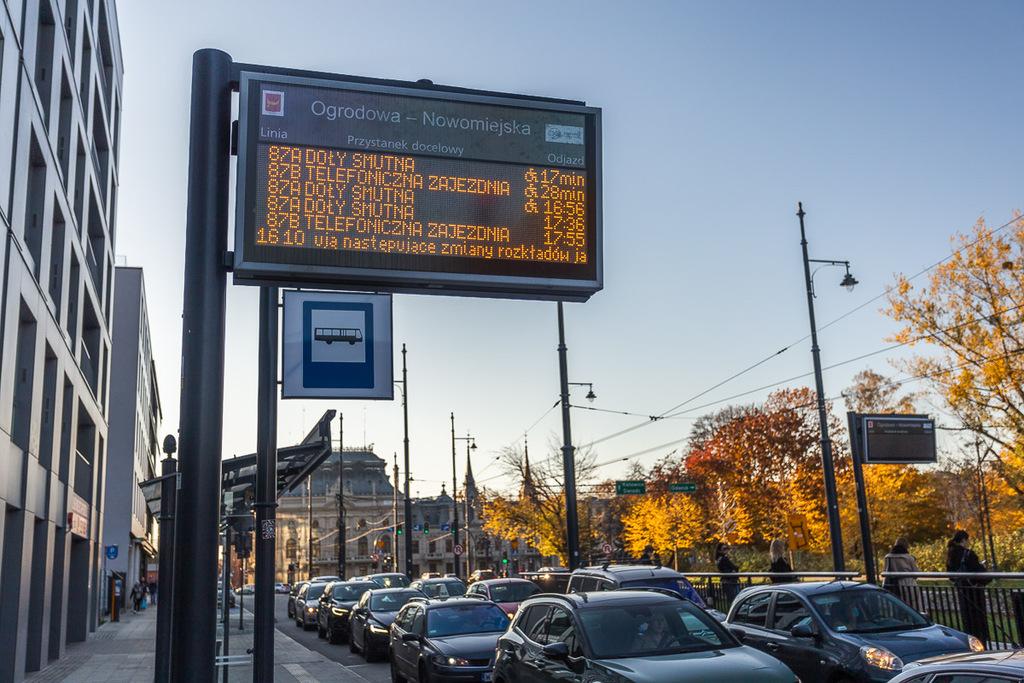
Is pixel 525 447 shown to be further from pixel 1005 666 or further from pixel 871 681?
pixel 1005 666

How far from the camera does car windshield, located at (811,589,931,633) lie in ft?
39.0

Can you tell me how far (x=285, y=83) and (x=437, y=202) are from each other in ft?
4.57

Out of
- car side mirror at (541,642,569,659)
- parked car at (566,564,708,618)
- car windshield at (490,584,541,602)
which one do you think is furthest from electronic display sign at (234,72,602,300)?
car windshield at (490,584,541,602)

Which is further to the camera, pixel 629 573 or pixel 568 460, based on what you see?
pixel 568 460

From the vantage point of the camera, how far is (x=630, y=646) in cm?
1005

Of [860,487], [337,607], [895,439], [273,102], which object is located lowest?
[337,607]

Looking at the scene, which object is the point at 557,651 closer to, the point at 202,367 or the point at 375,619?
the point at 202,367

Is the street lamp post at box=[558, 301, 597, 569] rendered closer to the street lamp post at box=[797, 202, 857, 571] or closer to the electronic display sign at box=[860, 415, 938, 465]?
the street lamp post at box=[797, 202, 857, 571]

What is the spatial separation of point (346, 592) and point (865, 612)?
2208 centimetres

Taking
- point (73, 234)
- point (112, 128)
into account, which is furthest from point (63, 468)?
point (112, 128)

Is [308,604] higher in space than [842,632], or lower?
lower

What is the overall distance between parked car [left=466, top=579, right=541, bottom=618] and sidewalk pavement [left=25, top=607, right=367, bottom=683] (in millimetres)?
3619

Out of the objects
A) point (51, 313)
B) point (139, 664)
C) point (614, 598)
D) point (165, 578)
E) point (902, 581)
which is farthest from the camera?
point (139, 664)

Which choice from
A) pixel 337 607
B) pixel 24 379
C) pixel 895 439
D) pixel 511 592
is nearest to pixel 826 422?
pixel 895 439
